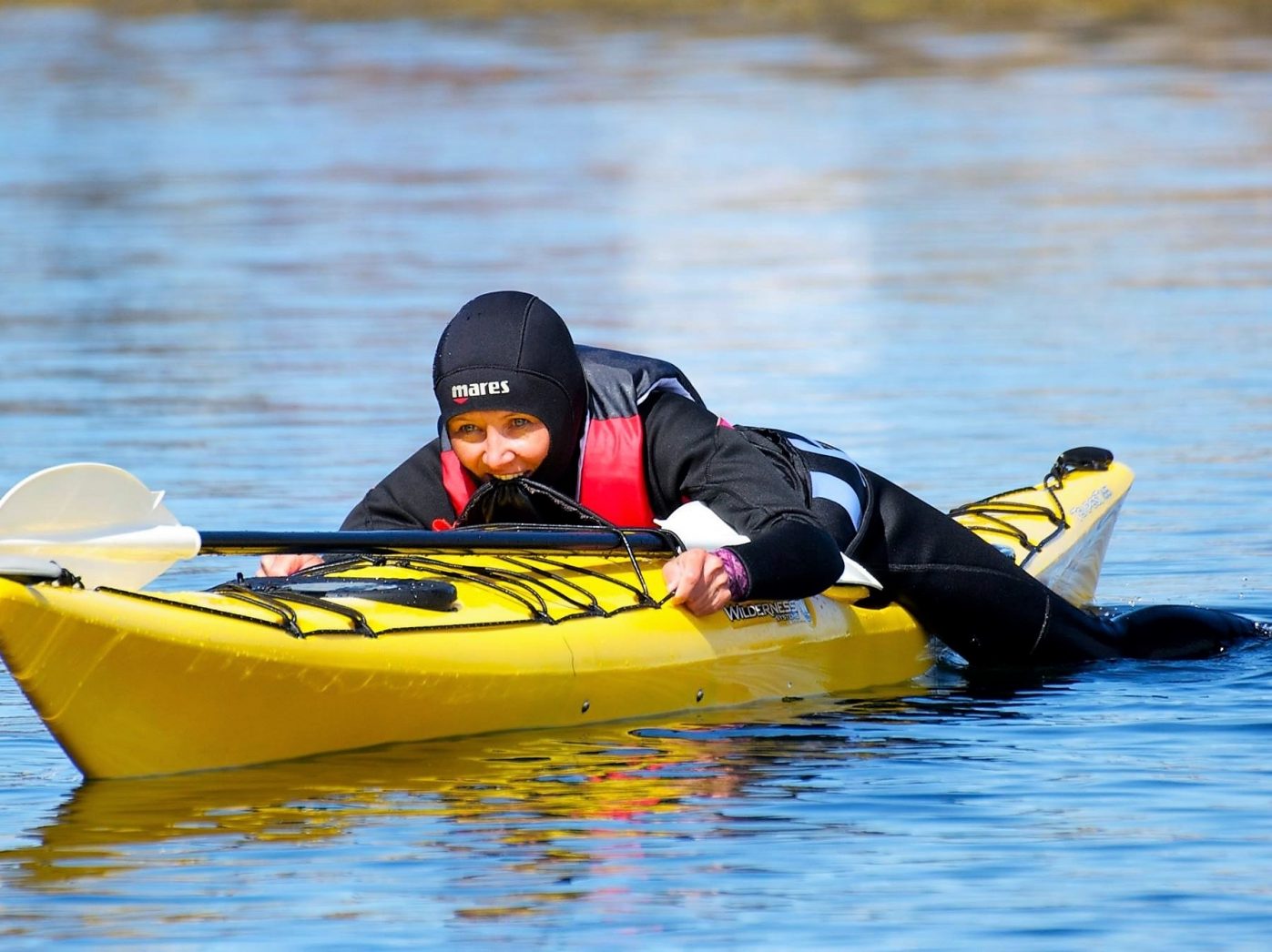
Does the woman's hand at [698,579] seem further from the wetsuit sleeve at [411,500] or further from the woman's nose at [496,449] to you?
the wetsuit sleeve at [411,500]

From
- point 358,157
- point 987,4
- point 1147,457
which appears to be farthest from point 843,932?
point 987,4

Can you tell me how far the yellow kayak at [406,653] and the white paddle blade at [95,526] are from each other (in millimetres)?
70

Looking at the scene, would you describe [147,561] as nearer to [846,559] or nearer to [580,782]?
[580,782]

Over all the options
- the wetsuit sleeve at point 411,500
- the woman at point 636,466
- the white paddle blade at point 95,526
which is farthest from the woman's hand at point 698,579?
the white paddle blade at point 95,526

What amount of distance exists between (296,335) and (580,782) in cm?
919

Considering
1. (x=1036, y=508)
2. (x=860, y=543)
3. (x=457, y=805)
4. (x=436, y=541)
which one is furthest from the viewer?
(x=1036, y=508)

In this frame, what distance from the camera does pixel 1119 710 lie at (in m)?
6.59

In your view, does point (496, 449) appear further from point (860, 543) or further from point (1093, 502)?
point (1093, 502)

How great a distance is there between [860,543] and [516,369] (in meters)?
1.18

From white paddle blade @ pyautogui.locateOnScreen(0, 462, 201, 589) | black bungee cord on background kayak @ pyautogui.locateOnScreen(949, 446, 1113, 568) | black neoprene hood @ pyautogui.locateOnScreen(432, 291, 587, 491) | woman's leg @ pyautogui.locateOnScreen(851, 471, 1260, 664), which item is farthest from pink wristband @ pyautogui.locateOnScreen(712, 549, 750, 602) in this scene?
black bungee cord on background kayak @ pyautogui.locateOnScreen(949, 446, 1113, 568)

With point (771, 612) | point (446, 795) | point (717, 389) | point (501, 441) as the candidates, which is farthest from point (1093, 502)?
point (717, 389)

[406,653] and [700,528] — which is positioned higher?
[700,528]

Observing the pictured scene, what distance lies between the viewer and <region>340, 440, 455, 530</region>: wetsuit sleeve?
21.4 ft

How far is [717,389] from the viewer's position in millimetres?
12727
